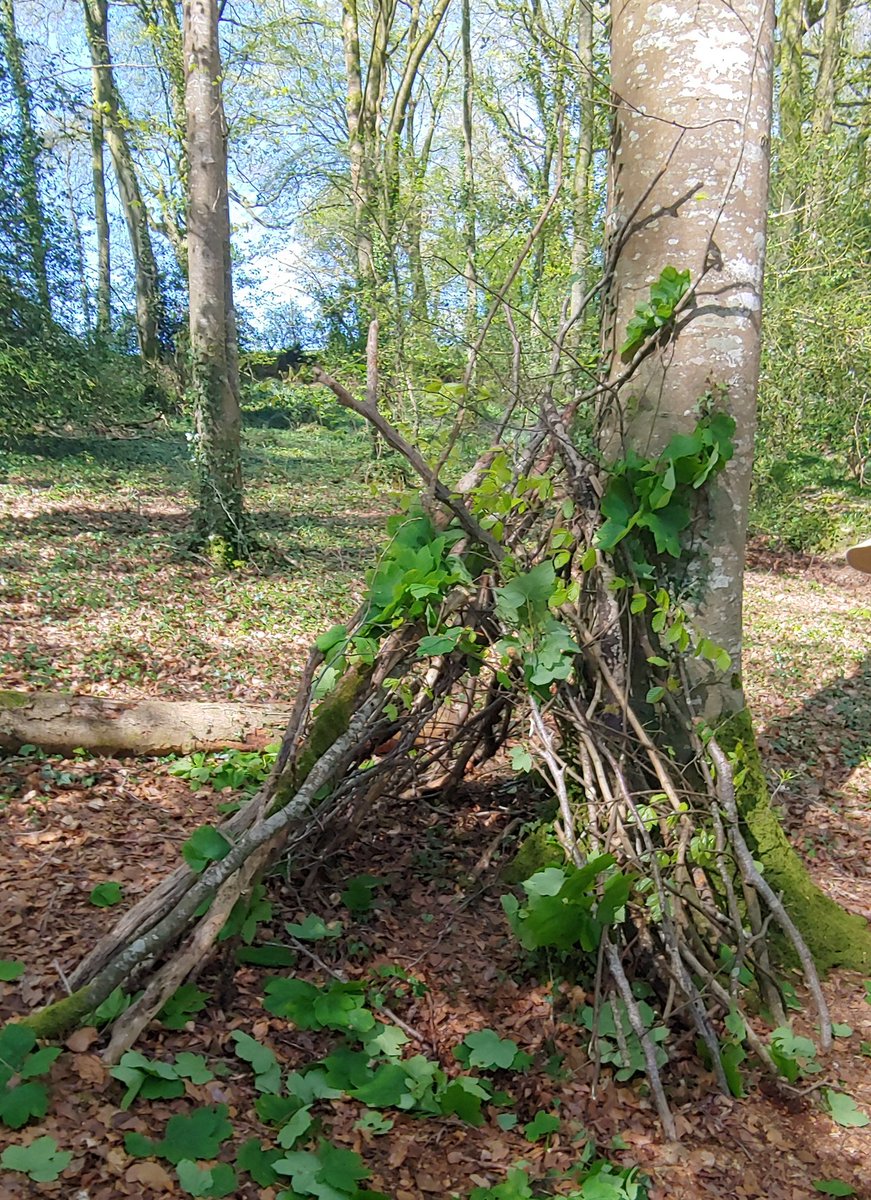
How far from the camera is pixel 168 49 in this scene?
1020 centimetres

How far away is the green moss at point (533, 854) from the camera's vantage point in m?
2.93

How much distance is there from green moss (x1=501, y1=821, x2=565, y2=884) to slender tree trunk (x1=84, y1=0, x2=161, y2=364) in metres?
14.1

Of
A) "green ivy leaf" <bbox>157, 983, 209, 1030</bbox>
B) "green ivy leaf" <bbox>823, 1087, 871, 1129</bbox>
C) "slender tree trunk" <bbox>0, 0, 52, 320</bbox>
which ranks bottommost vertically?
"green ivy leaf" <bbox>823, 1087, 871, 1129</bbox>

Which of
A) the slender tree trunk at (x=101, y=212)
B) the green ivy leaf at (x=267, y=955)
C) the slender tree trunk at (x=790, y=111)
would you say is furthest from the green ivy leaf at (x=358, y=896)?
the slender tree trunk at (x=101, y=212)

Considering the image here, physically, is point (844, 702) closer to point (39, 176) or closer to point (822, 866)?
point (822, 866)

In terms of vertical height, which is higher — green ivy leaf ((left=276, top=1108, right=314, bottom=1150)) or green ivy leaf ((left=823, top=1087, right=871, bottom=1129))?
green ivy leaf ((left=276, top=1108, right=314, bottom=1150))

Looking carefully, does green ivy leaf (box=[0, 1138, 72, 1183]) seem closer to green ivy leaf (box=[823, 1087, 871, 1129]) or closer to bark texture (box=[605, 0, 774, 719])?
green ivy leaf (box=[823, 1087, 871, 1129])

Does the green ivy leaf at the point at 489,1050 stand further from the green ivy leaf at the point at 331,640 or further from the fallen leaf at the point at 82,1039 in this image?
the green ivy leaf at the point at 331,640

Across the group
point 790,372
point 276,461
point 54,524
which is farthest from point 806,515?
point 54,524

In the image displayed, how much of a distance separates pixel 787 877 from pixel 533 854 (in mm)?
954

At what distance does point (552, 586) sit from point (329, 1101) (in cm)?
156

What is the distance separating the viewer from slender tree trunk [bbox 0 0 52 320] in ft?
31.4

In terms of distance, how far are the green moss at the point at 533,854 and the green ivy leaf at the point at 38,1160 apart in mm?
1667

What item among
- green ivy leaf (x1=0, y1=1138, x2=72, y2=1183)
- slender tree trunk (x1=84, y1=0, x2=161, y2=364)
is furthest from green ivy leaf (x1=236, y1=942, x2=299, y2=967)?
slender tree trunk (x1=84, y1=0, x2=161, y2=364)
